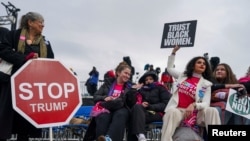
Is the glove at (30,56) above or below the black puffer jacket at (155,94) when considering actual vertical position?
above

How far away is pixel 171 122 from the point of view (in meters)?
4.34

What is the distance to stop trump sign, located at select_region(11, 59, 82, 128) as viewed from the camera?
324 cm

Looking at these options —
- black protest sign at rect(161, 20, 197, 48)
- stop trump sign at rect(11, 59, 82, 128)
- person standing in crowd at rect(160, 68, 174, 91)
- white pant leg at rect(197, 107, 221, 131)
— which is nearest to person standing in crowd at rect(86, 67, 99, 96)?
person standing in crowd at rect(160, 68, 174, 91)

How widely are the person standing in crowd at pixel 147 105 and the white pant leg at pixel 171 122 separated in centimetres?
45

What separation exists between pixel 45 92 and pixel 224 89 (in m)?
2.66

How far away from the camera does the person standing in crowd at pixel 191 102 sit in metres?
4.36

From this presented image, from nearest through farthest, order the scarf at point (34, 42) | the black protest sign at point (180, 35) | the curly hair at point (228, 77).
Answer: the scarf at point (34, 42), the curly hair at point (228, 77), the black protest sign at point (180, 35)

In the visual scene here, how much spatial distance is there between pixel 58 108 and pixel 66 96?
15 centimetres

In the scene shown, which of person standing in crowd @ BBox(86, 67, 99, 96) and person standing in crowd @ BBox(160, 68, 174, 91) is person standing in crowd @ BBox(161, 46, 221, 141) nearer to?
person standing in crowd @ BBox(160, 68, 174, 91)

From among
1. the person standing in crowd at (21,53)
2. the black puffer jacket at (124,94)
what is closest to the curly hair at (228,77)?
the black puffer jacket at (124,94)

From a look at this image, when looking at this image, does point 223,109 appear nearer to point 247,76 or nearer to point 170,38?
point 247,76

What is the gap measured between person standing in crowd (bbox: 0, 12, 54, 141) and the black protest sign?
2.87 m

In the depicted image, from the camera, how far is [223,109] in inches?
196

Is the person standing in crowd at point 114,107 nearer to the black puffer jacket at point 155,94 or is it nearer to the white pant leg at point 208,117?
the black puffer jacket at point 155,94
